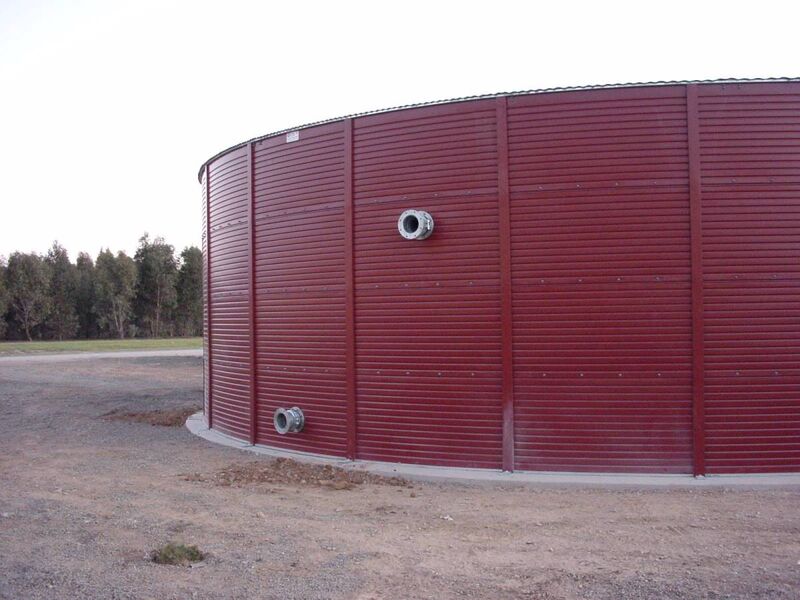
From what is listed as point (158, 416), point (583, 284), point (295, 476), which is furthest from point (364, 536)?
point (158, 416)

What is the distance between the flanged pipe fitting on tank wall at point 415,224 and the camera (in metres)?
9.43

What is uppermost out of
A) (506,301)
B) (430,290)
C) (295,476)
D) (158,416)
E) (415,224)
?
(415,224)

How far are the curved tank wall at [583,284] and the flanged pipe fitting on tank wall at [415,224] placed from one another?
229 millimetres

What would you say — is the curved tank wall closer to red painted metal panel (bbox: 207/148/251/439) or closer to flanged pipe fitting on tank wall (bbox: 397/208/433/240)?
flanged pipe fitting on tank wall (bbox: 397/208/433/240)

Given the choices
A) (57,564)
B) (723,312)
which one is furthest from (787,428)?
(57,564)

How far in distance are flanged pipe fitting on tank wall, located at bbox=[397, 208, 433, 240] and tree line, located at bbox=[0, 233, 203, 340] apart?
52.8m

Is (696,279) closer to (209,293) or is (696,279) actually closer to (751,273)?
(751,273)

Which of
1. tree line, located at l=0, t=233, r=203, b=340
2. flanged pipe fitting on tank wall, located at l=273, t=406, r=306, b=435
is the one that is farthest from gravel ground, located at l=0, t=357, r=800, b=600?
tree line, located at l=0, t=233, r=203, b=340

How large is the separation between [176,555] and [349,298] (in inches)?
190

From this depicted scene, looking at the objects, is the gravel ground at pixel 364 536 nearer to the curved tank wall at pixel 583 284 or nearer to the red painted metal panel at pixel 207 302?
the curved tank wall at pixel 583 284

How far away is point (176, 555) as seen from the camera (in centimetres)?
609

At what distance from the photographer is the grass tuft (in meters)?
6.05

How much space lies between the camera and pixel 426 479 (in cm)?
913

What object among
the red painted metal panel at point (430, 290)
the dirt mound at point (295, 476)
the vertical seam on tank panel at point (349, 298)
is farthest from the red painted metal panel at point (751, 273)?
the vertical seam on tank panel at point (349, 298)
